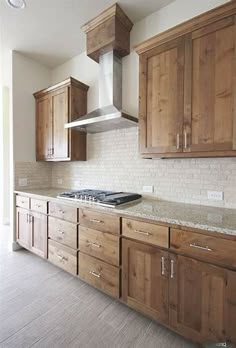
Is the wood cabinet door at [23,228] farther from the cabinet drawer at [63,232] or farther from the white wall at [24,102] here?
the white wall at [24,102]

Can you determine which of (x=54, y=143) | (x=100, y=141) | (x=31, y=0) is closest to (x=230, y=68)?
(x=100, y=141)

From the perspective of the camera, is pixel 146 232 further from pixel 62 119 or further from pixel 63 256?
pixel 62 119

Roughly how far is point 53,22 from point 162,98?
176 centimetres

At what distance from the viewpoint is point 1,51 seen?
3.11 metres

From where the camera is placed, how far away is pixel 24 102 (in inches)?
127

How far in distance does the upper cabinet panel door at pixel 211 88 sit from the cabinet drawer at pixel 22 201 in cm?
231

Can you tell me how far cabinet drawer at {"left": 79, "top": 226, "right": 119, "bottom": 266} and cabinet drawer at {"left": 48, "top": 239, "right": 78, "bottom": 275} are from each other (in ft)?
0.68

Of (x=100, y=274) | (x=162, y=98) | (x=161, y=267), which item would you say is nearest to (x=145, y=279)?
(x=161, y=267)

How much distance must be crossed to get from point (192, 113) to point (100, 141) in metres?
1.45

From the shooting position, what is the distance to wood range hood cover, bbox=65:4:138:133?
224 cm

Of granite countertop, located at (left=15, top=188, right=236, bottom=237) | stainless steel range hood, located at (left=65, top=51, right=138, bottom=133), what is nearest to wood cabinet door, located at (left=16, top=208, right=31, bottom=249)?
granite countertop, located at (left=15, top=188, right=236, bottom=237)

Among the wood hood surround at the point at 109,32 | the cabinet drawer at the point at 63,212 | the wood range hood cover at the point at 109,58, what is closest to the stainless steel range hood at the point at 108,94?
the wood range hood cover at the point at 109,58

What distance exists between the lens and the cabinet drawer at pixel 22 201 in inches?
114

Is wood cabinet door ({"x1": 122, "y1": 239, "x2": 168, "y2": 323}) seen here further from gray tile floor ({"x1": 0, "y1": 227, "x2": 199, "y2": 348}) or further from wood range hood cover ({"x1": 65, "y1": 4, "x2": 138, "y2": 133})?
wood range hood cover ({"x1": 65, "y1": 4, "x2": 138, "y2": 133})
